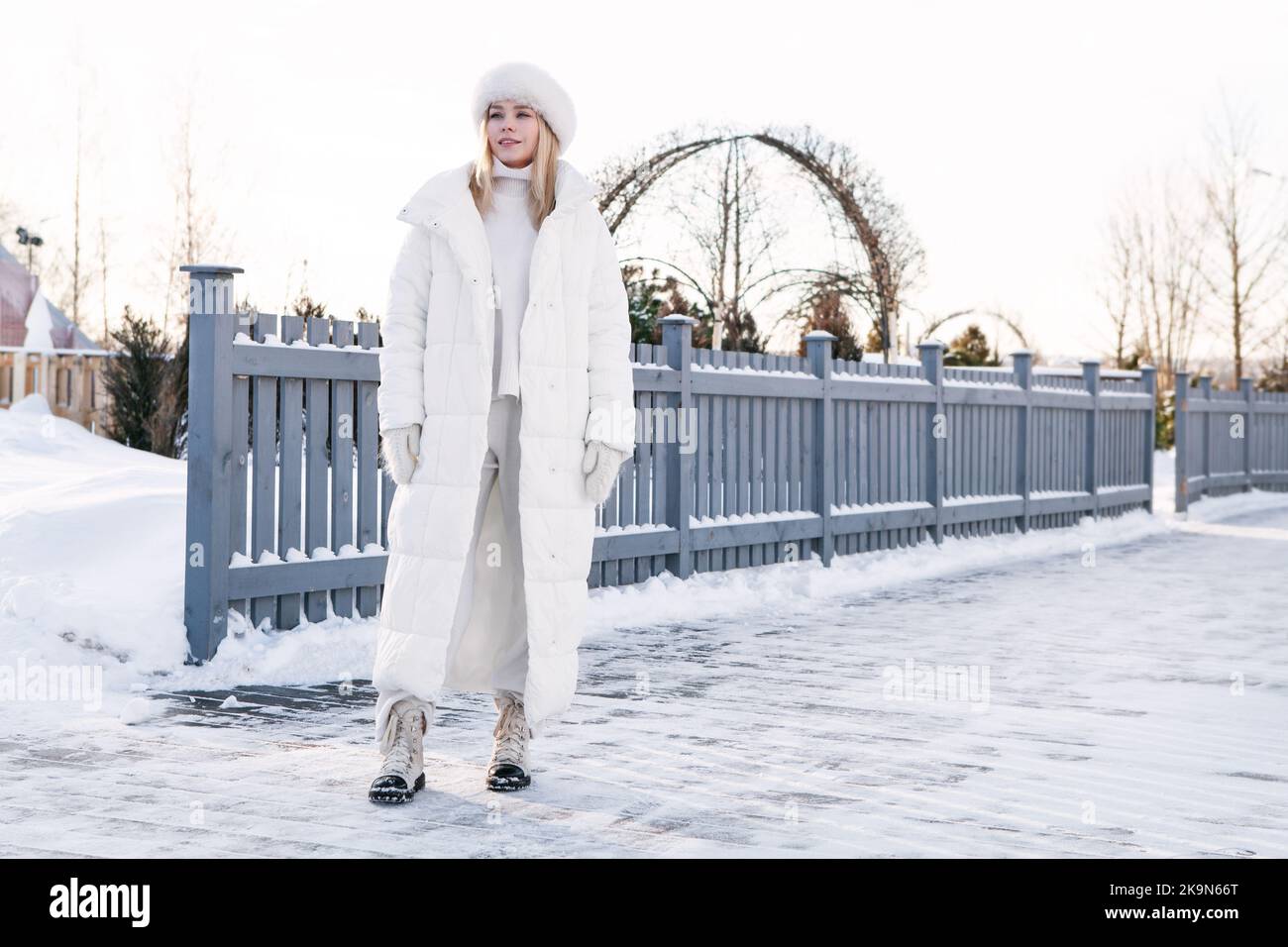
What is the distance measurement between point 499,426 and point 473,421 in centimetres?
16

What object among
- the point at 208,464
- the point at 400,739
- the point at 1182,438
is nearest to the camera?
the point at 400,739

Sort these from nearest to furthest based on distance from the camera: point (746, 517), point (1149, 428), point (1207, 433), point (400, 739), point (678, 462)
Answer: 1. point (400, 739)
2. point (678, 462)
3. point (746, 517)
4. point (1149, 428)
5. point (1207, 433)

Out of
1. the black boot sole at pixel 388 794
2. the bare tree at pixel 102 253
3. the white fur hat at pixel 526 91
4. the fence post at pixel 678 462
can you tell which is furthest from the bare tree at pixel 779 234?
the bare tree at pixel 102 253

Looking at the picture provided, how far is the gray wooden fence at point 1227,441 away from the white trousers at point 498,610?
49.7 feet

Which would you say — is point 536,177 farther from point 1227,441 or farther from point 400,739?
point 1227,441

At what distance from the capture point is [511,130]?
404cm

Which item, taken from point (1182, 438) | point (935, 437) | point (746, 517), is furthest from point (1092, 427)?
point (746, 517)

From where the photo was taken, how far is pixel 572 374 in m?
3.94

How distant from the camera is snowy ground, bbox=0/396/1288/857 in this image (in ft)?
11.3

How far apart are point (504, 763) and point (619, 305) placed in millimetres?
1374

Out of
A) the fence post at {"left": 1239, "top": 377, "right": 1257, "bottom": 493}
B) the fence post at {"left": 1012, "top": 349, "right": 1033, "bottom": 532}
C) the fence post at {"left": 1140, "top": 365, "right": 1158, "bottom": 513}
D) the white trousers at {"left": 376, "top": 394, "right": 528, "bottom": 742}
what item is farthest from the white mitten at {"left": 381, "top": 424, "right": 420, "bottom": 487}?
the fence post at {"left": 1239, "top": 377, "right": 1257, "bottom": 493}

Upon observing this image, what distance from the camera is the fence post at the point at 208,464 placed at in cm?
573

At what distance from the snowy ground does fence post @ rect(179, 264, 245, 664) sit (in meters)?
0.15
